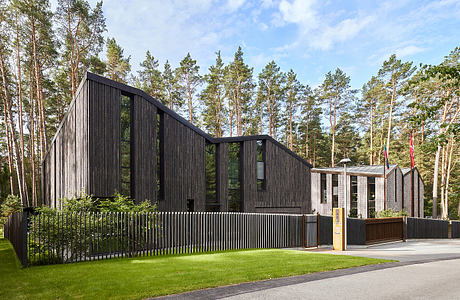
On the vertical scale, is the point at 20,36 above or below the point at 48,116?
above

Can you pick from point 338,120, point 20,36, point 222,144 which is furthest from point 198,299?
point 338,120

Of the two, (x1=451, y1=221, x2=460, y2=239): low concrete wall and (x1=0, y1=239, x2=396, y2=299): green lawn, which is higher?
(x1=0, y1=239, x2=396, y2=299): green lawn

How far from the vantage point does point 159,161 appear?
17906mm

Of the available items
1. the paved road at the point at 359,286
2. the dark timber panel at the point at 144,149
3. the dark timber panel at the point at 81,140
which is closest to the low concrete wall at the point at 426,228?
the paved road at the point at 359,286

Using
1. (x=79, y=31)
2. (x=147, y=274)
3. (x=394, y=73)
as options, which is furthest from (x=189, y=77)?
(x=147, y=274)

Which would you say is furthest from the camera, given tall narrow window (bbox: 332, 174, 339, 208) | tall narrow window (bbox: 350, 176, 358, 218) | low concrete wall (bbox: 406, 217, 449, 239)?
tall narrow window (bbox: 332, 174, 339, 208)

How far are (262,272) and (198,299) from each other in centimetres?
276

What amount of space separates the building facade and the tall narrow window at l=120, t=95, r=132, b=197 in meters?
20.5

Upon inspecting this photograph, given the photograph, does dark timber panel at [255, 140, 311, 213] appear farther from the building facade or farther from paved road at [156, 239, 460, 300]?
paved road at [156, 239, 460, 300]

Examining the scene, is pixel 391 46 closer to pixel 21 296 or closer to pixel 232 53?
pixel 232 53

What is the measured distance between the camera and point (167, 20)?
25.0 meters

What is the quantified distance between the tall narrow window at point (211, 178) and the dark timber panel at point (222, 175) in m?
0.27

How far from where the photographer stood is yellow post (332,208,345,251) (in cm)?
1452

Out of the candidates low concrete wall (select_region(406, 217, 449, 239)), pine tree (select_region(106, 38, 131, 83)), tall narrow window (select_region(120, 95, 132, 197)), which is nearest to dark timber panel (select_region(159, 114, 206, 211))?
tall narrow window (select_region(120, 95, 132, 197))
